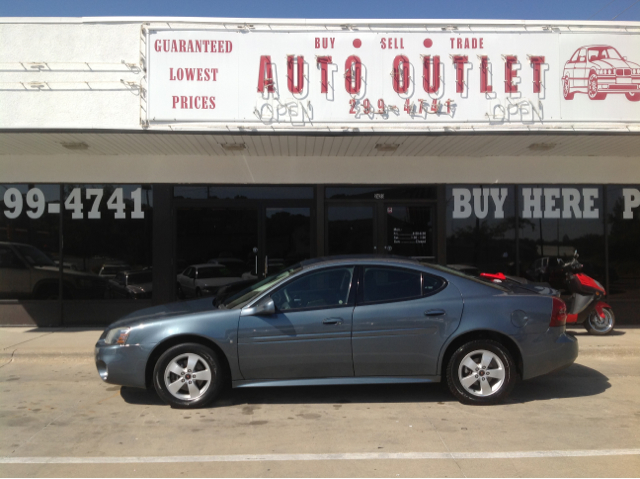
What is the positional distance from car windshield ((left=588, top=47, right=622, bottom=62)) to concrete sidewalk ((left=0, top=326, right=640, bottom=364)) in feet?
14.4

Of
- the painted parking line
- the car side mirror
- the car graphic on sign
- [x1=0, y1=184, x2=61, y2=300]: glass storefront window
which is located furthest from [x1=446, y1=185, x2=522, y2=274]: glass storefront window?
[x1=0, y1=184, x2=61, y2=300]: glass storefront window

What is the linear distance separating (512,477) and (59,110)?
7.53 meters

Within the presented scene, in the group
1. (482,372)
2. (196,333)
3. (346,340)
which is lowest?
(482,372)

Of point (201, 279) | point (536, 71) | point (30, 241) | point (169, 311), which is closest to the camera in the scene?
point (169, 311)

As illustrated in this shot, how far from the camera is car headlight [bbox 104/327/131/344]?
5.68m

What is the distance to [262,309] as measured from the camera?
18.4 feet

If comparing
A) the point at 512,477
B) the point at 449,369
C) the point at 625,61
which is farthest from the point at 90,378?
the point at 625,61

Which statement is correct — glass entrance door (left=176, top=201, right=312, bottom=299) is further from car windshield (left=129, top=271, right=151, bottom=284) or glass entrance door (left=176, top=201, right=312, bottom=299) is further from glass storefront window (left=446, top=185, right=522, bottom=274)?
glass storefront window (left=446, top=185, right=522, bottom=274)

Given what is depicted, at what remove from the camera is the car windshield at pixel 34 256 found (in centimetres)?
1005

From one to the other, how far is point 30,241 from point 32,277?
670 mm

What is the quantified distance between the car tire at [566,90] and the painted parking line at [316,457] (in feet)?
18.1

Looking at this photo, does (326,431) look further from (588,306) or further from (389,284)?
(588,306)

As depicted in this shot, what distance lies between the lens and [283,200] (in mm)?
10328

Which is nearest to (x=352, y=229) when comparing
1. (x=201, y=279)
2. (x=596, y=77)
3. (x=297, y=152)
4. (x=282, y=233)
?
(x=282, y=233)
